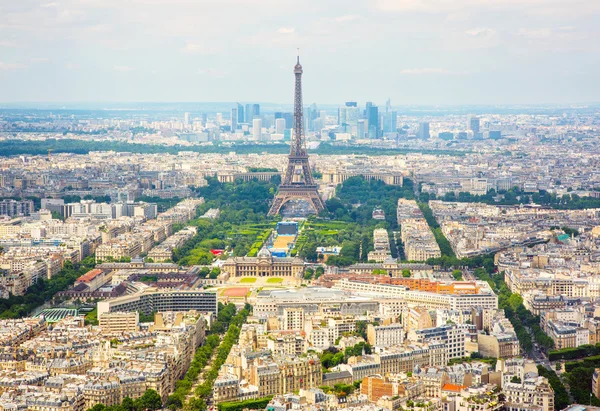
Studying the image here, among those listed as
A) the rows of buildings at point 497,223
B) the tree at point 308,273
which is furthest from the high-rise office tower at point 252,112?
the tree at point 308,273

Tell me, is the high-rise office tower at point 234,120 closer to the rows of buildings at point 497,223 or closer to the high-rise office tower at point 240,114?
the high-rise office tower at point 240,114

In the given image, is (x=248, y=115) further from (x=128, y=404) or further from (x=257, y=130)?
(x=128, y=404)

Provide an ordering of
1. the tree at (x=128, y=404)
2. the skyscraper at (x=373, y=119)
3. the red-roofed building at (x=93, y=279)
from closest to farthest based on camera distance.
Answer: the tree at (x=128, y=404)
the red-roofed building at (x=93, y=279)
the skyscraper at (x=373, y=119)

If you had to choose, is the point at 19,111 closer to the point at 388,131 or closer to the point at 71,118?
the point at 71,118

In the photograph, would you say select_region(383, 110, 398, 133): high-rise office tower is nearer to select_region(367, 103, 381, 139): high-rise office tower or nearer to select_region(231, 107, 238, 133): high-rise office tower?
select_region(367, 103, 381, 139): high-rise office tower

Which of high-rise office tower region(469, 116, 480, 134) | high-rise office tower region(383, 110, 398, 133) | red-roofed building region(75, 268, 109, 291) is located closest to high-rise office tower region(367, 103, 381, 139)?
high-rise office tower region(383, 110, 398, 133)
